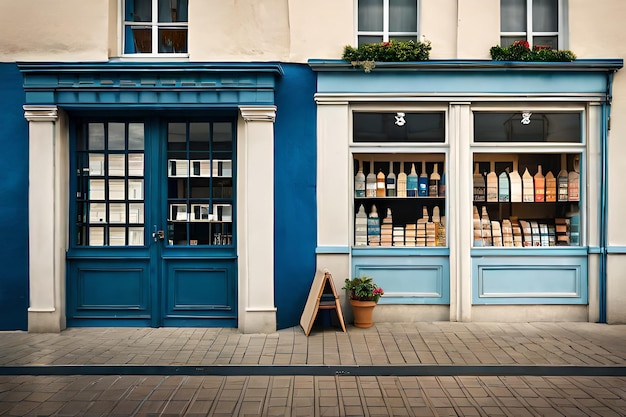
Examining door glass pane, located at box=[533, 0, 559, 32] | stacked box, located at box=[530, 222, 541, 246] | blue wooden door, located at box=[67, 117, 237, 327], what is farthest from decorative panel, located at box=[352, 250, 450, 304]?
door glass pane, located at box=[533, 0, 559, 32]

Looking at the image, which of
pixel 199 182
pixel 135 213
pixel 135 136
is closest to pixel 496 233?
pixel 199 182

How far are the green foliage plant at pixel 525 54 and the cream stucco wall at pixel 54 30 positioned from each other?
601 centimetres

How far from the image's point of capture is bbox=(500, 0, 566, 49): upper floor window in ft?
29.2

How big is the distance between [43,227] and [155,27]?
3.57 metres

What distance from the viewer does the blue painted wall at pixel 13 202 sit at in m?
8.33

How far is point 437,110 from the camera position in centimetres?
863

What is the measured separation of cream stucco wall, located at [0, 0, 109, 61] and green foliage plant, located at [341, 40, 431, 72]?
3.77m

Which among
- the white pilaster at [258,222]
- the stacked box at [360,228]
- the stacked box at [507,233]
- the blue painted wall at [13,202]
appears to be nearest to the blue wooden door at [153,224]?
the white pilaster at [258,222]

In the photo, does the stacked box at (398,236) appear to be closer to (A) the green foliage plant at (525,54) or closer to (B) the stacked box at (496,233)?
(B) the stacked box at (496,233)

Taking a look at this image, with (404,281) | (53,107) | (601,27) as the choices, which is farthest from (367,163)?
(53,107)

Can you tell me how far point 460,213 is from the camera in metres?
8.60

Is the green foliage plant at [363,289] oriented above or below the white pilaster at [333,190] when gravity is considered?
below

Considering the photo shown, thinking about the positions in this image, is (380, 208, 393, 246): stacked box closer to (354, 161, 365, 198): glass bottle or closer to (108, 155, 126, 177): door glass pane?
(354, 161, 365, 198): glass bottle

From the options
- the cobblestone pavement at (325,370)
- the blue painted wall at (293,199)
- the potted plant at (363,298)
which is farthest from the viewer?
the blue painted wall at (293,199)
